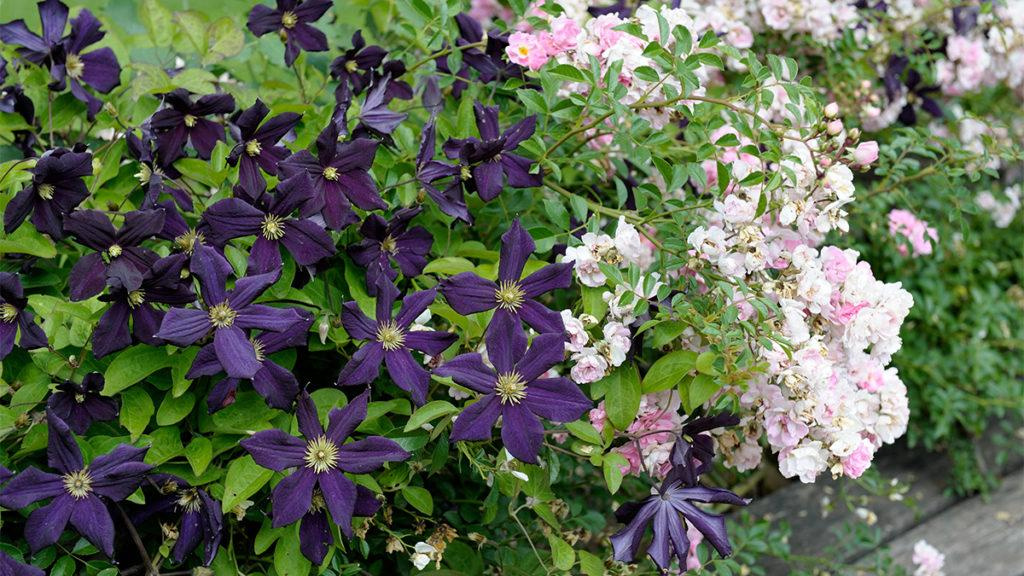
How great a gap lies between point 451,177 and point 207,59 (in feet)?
1.58

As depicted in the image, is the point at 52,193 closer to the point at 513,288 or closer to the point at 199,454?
the point at 199,454

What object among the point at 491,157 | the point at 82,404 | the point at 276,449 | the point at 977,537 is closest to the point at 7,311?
the point at 82,404

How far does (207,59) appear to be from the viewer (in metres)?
1.41

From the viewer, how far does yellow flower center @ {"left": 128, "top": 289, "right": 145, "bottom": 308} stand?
3.23 ft

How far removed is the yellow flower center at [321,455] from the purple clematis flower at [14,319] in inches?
12.5

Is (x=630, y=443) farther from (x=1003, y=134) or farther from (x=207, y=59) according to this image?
(x=1003, y=134)

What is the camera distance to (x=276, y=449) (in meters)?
0.94

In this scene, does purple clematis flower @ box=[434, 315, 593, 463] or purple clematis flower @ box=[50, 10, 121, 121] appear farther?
purple clematis flower @ box=[50, 10, 121, 121]

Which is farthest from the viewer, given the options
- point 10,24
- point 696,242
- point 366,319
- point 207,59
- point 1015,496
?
point 1015,496

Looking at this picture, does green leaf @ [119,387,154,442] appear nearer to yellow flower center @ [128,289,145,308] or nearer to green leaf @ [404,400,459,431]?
yellow flower center @ [128,289,145,308]

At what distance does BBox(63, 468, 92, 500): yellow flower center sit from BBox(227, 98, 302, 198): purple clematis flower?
33 centimetres

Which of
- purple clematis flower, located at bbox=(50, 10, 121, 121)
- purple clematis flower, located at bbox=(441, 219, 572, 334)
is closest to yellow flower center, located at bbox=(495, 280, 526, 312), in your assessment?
purple clematis flower, located at bbox=(441, 219, 572, 334)

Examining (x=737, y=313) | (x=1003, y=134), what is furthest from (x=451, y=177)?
(x=1003, y=134)

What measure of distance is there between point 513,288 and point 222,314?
31cm
